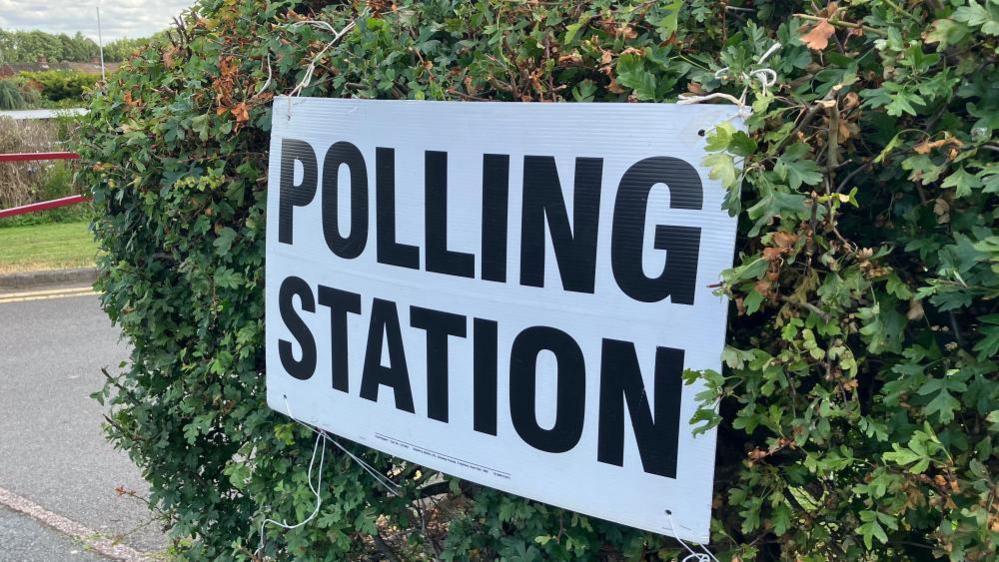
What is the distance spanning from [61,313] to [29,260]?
2504mm

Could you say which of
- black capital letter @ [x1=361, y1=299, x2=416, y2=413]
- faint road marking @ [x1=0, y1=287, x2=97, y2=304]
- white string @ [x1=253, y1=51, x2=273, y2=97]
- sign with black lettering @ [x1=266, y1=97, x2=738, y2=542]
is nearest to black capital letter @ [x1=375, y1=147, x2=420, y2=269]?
sign with black lettering @ [x1=266, y1=97, x2=738, y2=542]

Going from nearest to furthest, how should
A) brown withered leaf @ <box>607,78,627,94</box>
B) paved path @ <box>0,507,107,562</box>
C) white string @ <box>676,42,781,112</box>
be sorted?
white string @ <box>676,42,781,112</box> < brown withered leaf @ <box>607,78,627,94</box> < paved path @ <box>0,507,107,562</box>

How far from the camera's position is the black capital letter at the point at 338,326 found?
2.45 meters

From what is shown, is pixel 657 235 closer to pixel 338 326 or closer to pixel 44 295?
pixel 338 326

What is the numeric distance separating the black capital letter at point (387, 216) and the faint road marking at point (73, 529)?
2657mm

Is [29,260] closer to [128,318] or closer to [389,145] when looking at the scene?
[128,318]

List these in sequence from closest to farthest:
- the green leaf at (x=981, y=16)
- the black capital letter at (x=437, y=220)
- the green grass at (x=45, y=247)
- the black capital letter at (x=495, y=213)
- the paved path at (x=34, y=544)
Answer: the green leaf at (x=981, y=16), the black capital letter at (x=495, y=213), the black capital letter at (x=437, y=220), the paved path at (x=34, y=544), the green grass at (x=45, y=247)

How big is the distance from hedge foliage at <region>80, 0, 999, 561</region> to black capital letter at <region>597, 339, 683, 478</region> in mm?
116

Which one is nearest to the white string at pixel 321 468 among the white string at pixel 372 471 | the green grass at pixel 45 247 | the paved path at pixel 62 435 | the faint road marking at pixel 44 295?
the white string at pixel 372 471

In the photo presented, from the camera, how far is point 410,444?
7.71ft

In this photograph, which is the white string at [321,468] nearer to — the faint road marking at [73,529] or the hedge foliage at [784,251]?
the hedge foliage at [784,251]

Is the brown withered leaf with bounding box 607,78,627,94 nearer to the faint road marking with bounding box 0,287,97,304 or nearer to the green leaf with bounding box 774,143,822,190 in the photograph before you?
the green leaf with bounding box 774,143,822,190

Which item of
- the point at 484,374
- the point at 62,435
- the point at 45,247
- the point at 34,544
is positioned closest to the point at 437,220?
the point at 484,374

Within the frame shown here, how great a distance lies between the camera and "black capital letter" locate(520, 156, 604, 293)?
6.29ft
